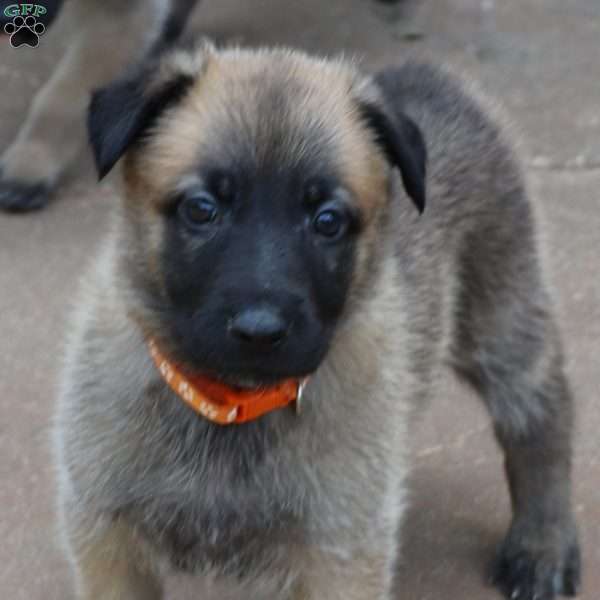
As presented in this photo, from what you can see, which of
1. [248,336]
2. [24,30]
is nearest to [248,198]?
[248,336]

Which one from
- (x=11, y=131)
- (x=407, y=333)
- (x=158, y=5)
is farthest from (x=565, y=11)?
(x=407, y=333)

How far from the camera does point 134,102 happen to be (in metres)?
3.14

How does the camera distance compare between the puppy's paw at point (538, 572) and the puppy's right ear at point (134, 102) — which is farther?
the puppy's paw at point (538, 572)

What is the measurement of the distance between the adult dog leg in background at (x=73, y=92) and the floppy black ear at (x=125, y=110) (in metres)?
2.55

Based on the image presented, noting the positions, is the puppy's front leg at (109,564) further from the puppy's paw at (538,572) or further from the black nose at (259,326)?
the puppy's paw at (538,572)

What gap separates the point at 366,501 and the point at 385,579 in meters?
0.24

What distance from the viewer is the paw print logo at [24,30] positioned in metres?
5.66

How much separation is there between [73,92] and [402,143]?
2.87m

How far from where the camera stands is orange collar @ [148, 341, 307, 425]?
328 centimetres

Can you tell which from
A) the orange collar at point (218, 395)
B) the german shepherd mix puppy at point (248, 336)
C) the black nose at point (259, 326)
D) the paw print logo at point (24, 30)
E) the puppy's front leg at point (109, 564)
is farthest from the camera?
the paw print logo at point (24, 30)

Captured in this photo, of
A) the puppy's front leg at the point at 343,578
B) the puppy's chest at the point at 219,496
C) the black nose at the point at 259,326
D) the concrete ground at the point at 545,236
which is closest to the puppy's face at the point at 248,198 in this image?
the black nose at the point at 259,326

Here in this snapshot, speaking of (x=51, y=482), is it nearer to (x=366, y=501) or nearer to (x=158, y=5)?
(x=366, y=501)

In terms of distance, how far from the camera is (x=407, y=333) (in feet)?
12.2

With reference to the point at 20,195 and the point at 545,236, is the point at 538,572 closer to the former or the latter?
the point at 545,236
